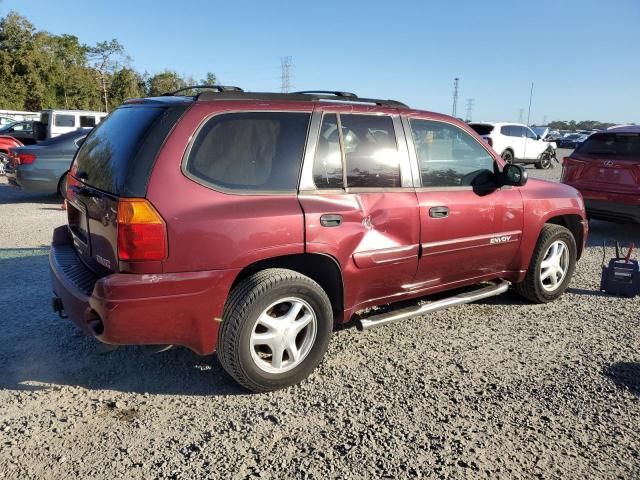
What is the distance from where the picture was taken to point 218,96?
298cm

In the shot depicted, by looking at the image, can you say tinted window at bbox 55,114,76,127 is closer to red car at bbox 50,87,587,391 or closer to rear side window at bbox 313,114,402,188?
red car at bbox 50,87,587,391

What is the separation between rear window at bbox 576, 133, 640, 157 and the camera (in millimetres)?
7266

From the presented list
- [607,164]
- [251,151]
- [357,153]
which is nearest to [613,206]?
[607,164]

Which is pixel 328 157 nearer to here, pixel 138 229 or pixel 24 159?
pixel 138 229

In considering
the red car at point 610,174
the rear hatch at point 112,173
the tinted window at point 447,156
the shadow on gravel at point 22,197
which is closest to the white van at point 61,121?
the shadow on gravel at point 22,197

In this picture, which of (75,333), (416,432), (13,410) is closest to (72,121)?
(75,333)

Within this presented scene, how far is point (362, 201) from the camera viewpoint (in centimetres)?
335

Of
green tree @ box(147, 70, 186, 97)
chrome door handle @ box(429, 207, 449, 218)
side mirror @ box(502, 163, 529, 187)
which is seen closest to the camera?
chrome door handle @ box(429, 207, 449, 218)

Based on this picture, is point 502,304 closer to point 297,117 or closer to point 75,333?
point 297,117

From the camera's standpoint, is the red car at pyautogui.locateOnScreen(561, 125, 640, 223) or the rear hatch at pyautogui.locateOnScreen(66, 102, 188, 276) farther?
the red car at pyautogui.locateOnScreen(561, 125, 640, 223)

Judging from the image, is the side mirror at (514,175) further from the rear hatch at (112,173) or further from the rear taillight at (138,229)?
the rear taillight at (138,229)

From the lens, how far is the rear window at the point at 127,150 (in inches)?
105

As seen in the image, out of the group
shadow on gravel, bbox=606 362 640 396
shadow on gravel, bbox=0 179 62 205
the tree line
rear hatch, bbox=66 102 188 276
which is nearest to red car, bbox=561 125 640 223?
shadow on gravel, bbox=606 362 640 396

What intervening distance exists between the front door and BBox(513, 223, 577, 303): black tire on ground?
0.35m
